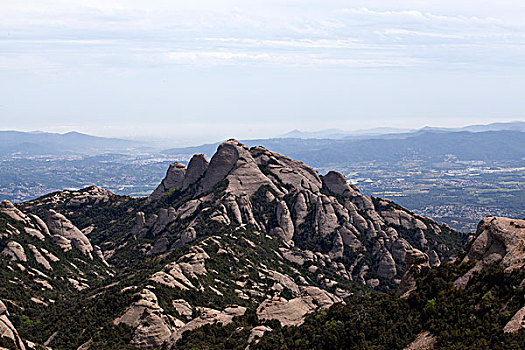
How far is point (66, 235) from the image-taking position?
167500 mm

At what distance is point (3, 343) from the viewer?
66.7m

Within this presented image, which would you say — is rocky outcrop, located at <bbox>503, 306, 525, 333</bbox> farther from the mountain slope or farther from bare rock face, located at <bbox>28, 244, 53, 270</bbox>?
bare rock face, located at <bbox>28, 244, 53, 270</bbox>

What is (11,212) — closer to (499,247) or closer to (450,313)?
(450,313)

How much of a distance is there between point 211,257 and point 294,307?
163 feet

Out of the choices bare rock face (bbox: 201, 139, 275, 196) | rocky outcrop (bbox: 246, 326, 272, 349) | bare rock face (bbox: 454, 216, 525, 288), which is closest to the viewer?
bare rock face (bbox: 454, 216, 525, 288)

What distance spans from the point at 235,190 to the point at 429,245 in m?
66.5

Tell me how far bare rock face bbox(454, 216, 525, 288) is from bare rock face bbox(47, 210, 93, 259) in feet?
421

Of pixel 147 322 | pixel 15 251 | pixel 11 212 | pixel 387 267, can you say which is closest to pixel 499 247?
pixel 147 322

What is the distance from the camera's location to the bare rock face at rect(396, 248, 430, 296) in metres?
70.9

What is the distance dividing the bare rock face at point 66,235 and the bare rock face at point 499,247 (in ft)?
421

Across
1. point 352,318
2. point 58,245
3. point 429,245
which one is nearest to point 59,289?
point 58,245

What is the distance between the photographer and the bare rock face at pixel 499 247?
57688 mm

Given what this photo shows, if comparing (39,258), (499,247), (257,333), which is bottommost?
(39,258)

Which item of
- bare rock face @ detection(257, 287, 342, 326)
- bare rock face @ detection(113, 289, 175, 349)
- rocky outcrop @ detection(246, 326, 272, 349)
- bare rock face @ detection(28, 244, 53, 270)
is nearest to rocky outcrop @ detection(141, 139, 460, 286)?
bare rock face @ detection(28, 244, 53, 270)
